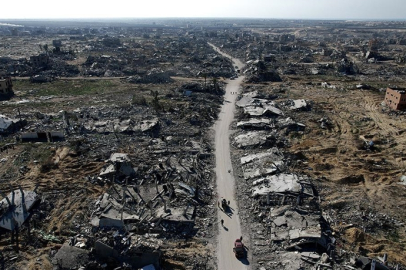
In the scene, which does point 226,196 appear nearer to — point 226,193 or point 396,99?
point 226,193

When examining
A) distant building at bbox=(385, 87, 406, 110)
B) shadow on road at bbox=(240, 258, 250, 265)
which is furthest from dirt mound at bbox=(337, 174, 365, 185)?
distant building at bbox=(385, 87, 406, 110)

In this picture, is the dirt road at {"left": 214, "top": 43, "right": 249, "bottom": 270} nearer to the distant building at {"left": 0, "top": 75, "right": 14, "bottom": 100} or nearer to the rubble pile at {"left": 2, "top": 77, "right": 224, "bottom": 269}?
the rubble pile at {"left": 2, "top": 77, "right": 224, "bottom": 269}

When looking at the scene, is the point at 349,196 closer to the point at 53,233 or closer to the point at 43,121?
the point at 53,233

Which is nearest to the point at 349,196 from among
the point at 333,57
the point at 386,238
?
the point at 386,238

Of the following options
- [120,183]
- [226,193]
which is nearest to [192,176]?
[226,193]

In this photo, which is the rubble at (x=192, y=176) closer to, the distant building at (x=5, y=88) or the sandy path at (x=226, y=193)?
the sandy path at (x=226, y=193)

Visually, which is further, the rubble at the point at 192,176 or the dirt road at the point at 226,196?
the rubble at the point at 192,176

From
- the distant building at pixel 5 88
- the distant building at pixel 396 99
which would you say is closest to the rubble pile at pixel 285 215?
the distant building at pixel 396 99
